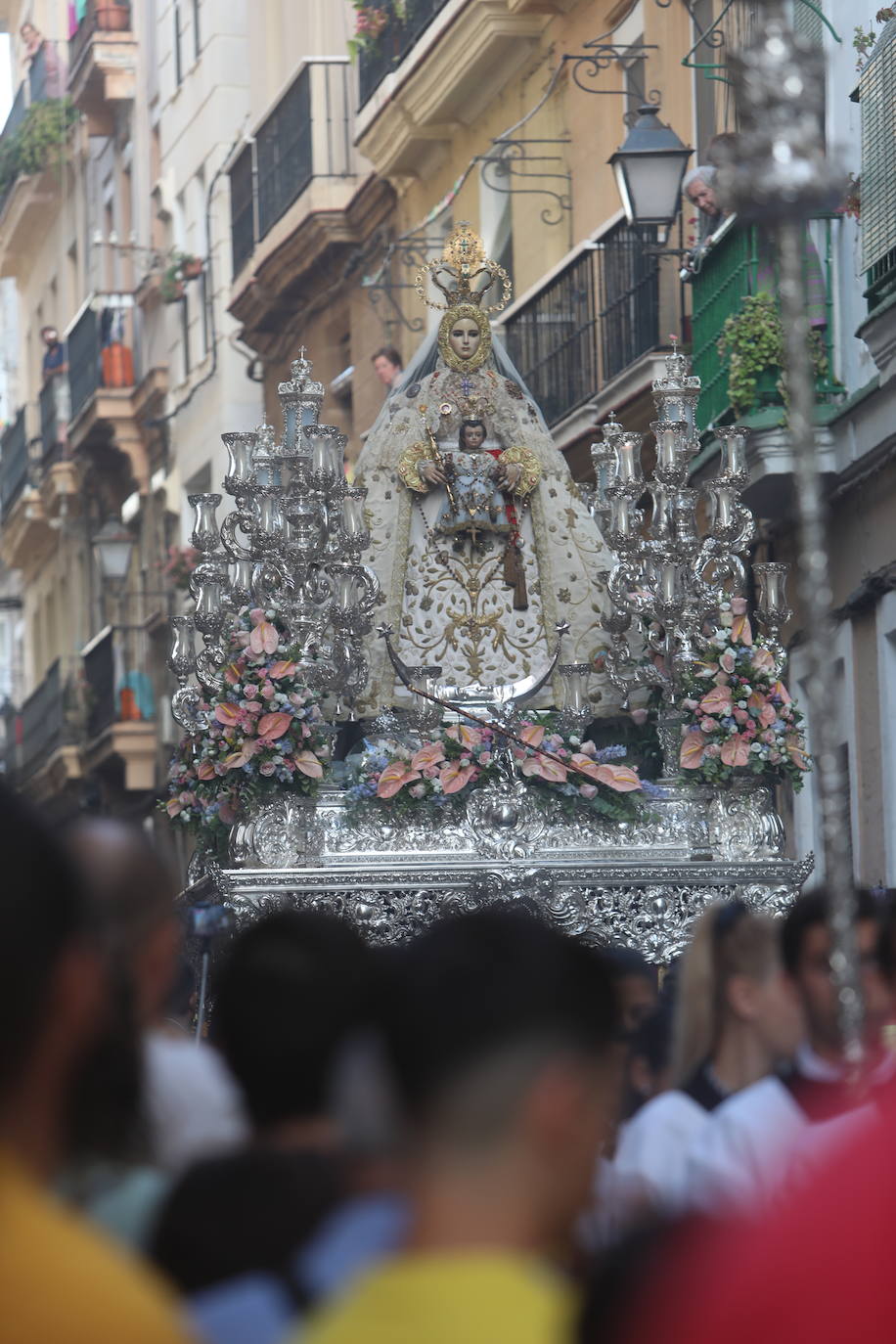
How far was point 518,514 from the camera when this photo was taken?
1098cm

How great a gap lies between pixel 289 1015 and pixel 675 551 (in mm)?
6840

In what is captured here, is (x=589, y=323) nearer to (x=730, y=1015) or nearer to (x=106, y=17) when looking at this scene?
(x=730, y=1015)

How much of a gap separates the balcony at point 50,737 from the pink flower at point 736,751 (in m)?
19.7

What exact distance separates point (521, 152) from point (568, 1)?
1087mm

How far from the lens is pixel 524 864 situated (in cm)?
990

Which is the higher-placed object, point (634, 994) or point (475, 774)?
point (475, 774)

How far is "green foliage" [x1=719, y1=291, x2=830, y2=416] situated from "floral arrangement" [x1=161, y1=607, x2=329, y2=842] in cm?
386

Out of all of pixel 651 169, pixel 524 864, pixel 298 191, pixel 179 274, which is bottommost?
pixel 524 864

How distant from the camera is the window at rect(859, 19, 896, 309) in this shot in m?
12.0

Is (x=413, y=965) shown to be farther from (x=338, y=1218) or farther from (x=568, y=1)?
(x=568, y=1)

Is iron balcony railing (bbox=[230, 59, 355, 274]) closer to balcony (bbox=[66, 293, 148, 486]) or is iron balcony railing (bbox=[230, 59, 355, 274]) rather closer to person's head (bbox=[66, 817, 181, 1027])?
balcony (bbox=[66, 293, 148, 486])

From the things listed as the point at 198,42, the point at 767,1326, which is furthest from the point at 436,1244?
the point at 198,42

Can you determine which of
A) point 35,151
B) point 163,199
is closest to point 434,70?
point 163,199

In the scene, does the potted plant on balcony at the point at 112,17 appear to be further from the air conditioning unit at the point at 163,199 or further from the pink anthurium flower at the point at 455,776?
the pink anthurium flower at the point at 455,776
